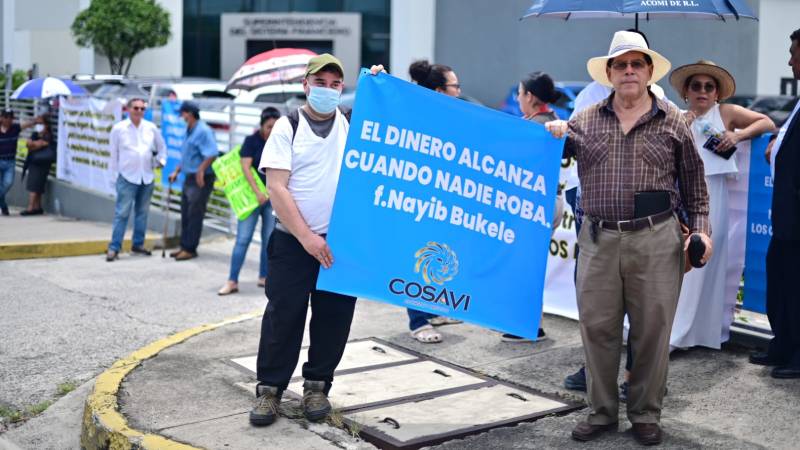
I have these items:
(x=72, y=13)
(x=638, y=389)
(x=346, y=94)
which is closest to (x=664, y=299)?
(x=638, y=389)

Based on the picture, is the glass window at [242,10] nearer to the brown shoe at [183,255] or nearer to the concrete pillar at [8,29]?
the concrete pillar at [8,29]

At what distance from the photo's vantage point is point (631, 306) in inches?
209

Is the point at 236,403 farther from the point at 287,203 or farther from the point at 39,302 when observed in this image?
the point at 39,302

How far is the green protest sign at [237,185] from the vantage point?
10234mm

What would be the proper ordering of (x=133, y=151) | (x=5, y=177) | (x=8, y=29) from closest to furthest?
1. (x=133, y=151)
2. (x=5, y=177)
3. (x=8, y=29)

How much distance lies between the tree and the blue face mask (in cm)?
3653

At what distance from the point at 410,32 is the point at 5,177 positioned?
24.9m

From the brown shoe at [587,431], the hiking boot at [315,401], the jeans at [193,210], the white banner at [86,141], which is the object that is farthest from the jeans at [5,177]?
the brown shoe at [587,431]

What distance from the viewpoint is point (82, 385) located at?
23.2 feet

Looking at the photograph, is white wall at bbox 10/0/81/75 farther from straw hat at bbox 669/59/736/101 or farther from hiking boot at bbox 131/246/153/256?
straw hat at bbox 669/59/736/101

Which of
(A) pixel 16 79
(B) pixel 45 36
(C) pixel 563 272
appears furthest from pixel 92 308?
(B) pixel 45 36

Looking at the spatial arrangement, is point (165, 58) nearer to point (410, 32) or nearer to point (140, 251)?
point (410, 32)

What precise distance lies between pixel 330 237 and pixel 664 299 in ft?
5.43

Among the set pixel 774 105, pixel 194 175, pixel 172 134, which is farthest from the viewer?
pixel 774 105
